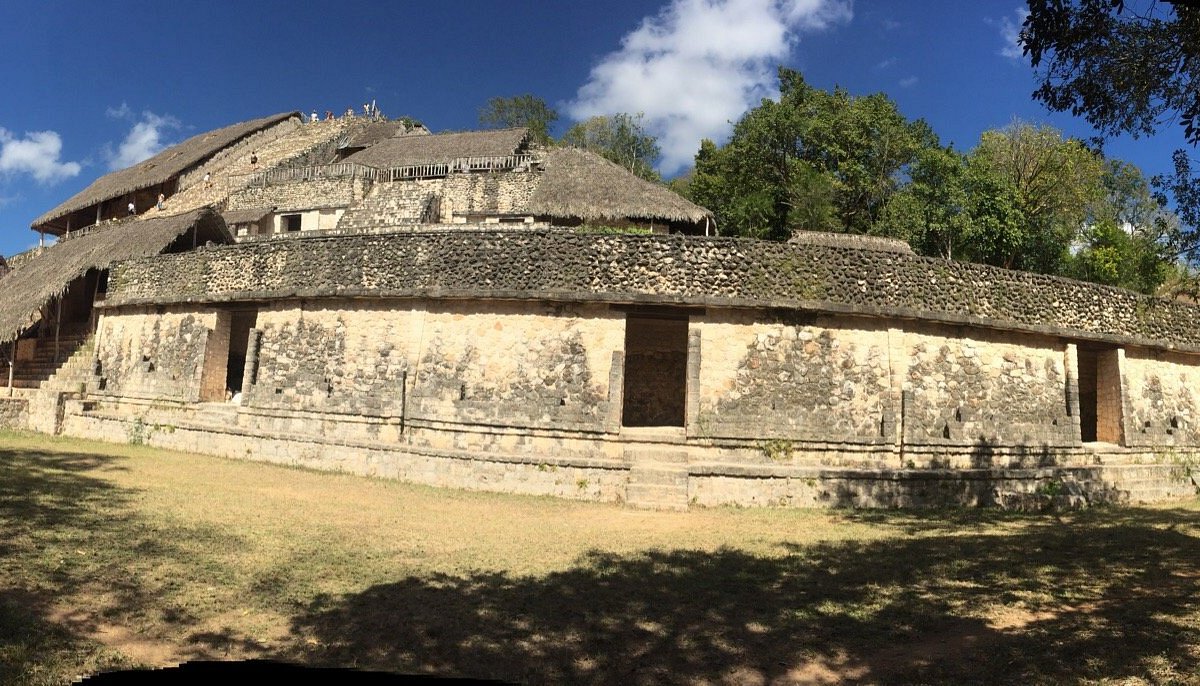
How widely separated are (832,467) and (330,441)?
29.0ft


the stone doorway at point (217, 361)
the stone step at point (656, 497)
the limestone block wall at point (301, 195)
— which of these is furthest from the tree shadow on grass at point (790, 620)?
the limestone block wall at point (301, 195)

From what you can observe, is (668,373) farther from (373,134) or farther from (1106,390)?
(373,134)

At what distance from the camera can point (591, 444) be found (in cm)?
1180

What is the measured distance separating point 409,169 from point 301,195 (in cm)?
452

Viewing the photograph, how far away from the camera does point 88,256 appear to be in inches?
766

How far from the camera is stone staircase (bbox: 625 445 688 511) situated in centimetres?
1056

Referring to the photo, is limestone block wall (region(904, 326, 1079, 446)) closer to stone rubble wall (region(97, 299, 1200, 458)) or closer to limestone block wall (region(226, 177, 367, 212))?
stone rubble wall (region(97, 299, 1200, 458))

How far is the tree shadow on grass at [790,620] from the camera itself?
448 centimetres

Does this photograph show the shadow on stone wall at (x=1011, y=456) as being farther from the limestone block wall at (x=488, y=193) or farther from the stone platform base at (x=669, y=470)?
the limestone block wall at (x=488, y=193)

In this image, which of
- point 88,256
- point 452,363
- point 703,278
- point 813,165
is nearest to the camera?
point 703,278

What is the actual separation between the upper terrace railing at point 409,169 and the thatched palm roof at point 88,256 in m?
6.15

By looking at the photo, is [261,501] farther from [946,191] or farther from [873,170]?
[873,170]

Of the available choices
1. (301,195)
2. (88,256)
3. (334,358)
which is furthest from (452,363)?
(301,195)

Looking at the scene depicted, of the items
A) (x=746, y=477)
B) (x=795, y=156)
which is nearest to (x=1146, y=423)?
(x=746, y=477)
